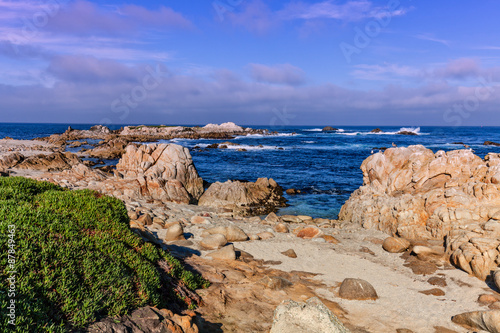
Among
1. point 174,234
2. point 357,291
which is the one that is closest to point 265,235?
point 174,234

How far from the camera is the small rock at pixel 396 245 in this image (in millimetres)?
13874

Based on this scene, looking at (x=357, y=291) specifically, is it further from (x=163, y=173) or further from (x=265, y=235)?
(x=163, y=173)

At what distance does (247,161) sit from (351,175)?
1759 centimetres

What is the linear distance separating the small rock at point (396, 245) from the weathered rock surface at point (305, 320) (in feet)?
30.4

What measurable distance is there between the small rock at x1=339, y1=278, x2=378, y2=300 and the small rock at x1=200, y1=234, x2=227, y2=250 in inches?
205

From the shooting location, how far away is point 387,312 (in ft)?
29.3

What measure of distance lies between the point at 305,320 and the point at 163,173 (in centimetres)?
2159

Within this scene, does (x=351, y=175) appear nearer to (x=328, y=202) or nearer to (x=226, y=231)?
(x=328, y=202)

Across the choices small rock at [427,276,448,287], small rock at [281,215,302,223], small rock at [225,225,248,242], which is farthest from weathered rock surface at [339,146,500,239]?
small rock at [225,225,248,242]

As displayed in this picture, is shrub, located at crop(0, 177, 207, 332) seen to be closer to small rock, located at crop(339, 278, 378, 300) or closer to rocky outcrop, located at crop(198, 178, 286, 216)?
small rock, located at crop(339, 278, 378, 300)

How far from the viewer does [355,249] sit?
47.7 feet

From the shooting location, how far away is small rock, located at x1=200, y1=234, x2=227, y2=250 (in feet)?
43.2

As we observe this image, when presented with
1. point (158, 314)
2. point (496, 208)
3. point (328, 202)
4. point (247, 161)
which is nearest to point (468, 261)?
point (496, 208)

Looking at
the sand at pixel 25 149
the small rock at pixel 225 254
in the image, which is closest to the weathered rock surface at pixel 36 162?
the sand at pixel 25 149
